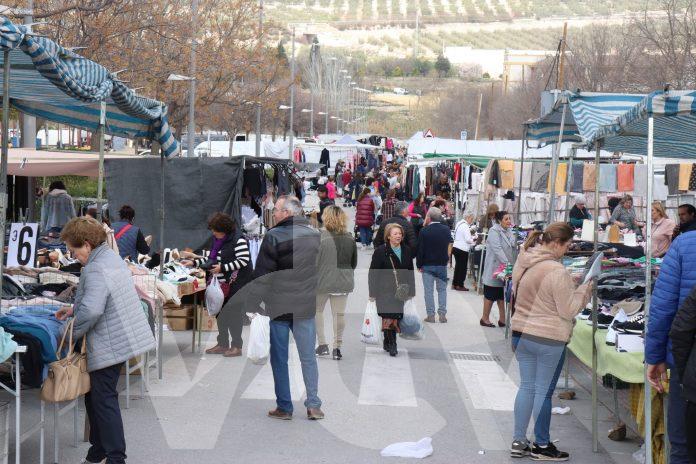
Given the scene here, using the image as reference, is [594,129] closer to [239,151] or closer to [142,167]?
[142,167]

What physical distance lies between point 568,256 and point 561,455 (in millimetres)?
6569

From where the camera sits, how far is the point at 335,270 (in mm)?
11969

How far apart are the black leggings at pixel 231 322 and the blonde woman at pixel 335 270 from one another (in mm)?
937

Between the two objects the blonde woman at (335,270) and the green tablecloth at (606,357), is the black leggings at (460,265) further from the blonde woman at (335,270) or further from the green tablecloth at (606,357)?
the green tablecloth at (606,357)

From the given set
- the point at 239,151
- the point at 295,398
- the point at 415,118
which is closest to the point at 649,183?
the point at 295,398

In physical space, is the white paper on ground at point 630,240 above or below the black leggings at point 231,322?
above

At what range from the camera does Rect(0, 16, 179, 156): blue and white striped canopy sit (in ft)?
22.0

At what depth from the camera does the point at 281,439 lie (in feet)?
27.5

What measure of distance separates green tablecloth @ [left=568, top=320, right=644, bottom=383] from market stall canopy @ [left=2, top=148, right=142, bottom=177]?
11.8 metres

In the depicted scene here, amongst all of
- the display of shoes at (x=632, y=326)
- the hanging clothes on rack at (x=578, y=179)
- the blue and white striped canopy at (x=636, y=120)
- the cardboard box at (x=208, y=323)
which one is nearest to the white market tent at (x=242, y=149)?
the hanging clothes on rack at (x=578, y=179)

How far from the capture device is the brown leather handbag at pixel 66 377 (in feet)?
22.1

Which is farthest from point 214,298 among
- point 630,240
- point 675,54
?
point 675,54

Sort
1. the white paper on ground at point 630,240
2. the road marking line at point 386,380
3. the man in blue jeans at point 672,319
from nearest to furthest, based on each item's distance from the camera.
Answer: the man in blue jeans at point 672,319 < the road marking line at point 386,380 < the white paper on ground at point 630,240

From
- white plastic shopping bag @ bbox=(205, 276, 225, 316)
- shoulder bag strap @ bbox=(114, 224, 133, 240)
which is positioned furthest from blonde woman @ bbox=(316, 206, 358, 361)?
shoulder bag strap @ bbox=(114, 224, 133, 240)
